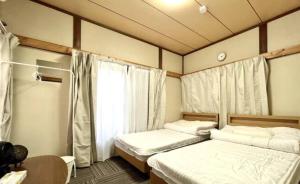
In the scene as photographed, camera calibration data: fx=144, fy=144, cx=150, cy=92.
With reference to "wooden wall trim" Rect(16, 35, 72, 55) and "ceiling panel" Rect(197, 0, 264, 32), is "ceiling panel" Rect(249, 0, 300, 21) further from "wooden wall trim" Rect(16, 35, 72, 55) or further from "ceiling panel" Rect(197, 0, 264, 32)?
"wooden wall trim" Rect(16, 35, 72, 55)

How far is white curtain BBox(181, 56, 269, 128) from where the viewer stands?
2.62m

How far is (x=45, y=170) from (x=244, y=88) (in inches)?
127

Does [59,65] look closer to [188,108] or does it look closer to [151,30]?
[151,30]

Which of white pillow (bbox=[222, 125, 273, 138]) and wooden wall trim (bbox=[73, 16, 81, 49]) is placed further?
wooden wall trim (bbox=[73, 16, 81, 49])

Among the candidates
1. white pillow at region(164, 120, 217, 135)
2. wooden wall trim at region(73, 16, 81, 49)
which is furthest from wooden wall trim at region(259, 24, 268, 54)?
wooden wall trim at region(73, 16, 81, 49)

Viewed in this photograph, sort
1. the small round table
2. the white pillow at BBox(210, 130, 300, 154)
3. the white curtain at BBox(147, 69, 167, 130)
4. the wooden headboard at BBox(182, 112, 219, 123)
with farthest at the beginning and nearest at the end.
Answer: the white curtain at BBox(147, 69, 167, 130), the wooden headboard at BBox(182, 112, 219, 123), the white pillow at BBox(210, 130, 300, 154), the small round table

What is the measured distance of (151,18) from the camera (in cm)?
261

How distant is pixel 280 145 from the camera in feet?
6.23

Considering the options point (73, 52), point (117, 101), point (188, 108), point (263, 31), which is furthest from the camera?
point (188, 108)

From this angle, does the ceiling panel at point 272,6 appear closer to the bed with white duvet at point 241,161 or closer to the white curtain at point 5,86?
the bed with white duvet at point 241,161

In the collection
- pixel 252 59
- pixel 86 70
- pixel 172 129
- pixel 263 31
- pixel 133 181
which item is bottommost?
pixel 133 181

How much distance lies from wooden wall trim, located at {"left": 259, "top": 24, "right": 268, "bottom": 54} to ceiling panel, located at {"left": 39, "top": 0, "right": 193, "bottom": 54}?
64.0 inches

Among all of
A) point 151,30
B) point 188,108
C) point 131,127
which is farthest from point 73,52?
point 188,108

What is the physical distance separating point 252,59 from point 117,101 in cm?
272
